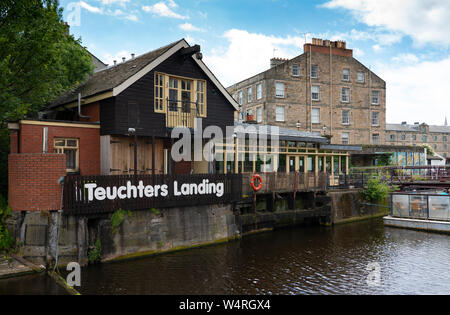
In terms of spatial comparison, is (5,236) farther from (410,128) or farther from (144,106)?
(410,128)

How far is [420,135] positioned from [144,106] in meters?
74.2

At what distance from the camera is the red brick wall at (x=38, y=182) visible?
13695mm

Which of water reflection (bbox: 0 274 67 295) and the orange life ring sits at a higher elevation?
the orange life ring

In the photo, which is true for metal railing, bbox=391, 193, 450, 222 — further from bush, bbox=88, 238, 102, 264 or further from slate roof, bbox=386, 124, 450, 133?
slate roof, bbox=386, 124, 450, 133

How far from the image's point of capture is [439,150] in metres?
80.9

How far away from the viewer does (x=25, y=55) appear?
667 inches

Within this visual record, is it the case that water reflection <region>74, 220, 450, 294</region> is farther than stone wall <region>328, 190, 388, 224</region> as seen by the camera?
No

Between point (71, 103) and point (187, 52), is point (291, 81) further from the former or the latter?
point (71, 103)

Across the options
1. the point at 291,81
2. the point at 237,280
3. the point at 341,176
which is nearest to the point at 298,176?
the point at 341,176

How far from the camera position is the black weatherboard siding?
17.7 metres

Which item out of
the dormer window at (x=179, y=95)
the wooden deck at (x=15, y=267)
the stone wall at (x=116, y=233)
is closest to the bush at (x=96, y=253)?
the stone wall at (x=116, y=233)

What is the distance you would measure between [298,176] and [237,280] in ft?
38.1
